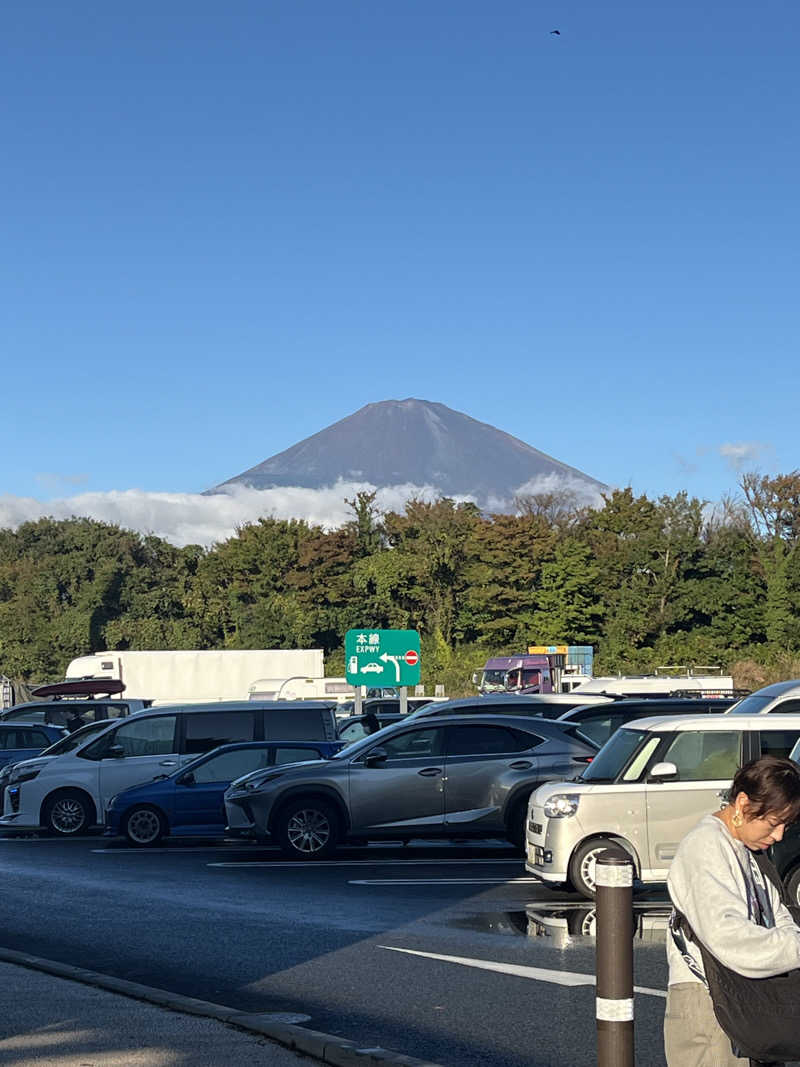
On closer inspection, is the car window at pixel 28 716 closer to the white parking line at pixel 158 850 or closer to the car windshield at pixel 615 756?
the white parking line at pixel 158 850

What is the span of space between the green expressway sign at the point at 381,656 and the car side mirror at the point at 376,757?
18434 mm

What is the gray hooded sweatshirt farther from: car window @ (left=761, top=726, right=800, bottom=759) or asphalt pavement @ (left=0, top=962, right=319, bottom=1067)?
car window @ (left=761, top=726, right=800, bottom=759)

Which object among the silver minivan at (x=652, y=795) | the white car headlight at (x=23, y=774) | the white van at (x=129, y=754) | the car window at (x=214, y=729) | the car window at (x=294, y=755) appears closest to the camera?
the silver minivan at (x=652, y=795)

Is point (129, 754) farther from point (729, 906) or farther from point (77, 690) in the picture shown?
point (77, 690)

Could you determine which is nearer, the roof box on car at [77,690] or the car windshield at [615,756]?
the car windshield at [615,756]

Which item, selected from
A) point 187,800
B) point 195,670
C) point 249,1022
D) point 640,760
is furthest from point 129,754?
point 195,670

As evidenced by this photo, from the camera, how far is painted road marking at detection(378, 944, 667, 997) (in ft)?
32.0

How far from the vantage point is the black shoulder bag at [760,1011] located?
4074mm

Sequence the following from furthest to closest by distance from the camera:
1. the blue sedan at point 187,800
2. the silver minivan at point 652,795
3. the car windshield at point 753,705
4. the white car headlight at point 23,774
A: 1. the white car headlight at point 23,774
2. the blue sedan at point 187,800
3. the car windshield at point 753,705
4. the silver minivan at point 652,795

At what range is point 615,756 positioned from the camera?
1416 centimetres

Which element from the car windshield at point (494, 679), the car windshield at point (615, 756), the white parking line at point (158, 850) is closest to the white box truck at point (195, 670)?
the car windshield at point (494, 679)

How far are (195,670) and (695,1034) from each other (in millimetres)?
52857

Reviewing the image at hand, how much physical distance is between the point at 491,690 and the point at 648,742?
45.3 metres

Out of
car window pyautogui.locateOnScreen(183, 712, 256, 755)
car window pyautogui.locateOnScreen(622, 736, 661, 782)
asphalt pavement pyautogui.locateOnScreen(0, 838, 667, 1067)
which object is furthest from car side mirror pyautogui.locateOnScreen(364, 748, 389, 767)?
car window pyautogui.locateOnScreen(622, 736, 661, 782)
